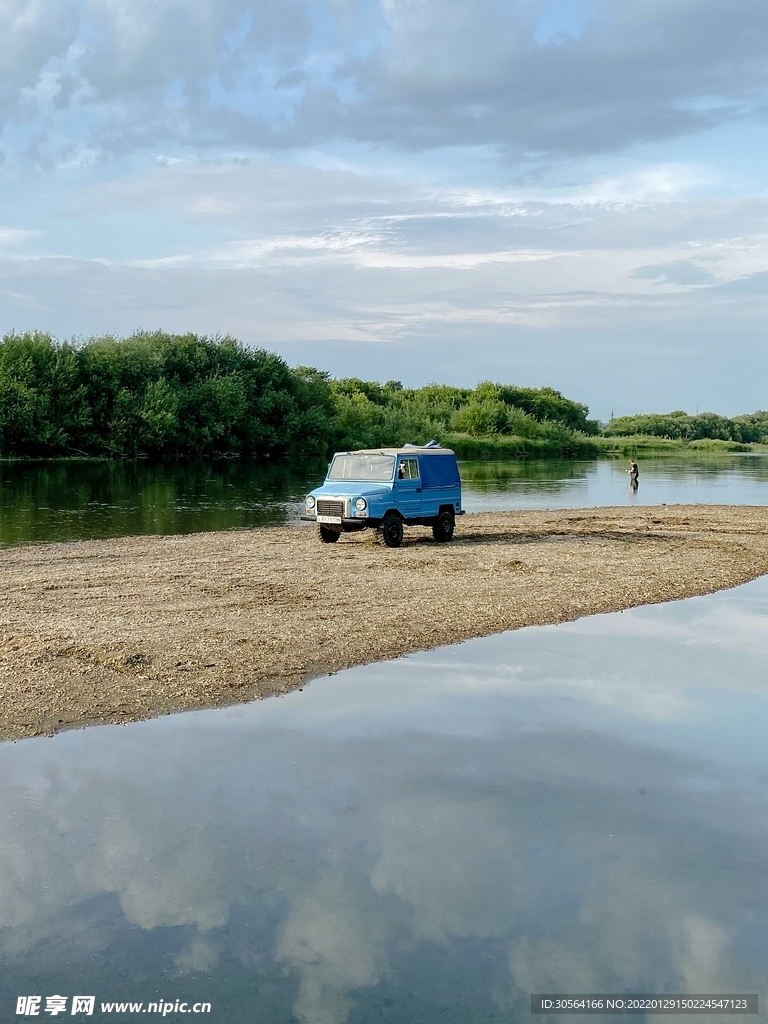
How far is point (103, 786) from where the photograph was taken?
8.09 m

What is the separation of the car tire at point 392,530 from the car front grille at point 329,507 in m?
1.13

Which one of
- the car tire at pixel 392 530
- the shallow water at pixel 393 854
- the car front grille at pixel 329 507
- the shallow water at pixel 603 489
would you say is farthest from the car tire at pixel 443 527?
the shallow water at pixel 393 854

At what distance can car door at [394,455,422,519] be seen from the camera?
24.7 metres

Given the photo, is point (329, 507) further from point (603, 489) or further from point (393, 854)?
point (603, 489)

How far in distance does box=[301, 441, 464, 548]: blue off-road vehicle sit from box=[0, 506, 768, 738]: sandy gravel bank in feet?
2.65

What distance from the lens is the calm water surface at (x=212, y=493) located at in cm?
3459

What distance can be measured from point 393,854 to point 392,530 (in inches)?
710

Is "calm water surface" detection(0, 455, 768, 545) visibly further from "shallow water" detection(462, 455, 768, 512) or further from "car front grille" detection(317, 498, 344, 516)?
"car front grille" detection(317, 498, 344, 516)

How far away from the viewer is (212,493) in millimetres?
51781

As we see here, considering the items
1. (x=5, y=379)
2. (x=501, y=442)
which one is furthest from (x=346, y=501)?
(x=501, y=442)
